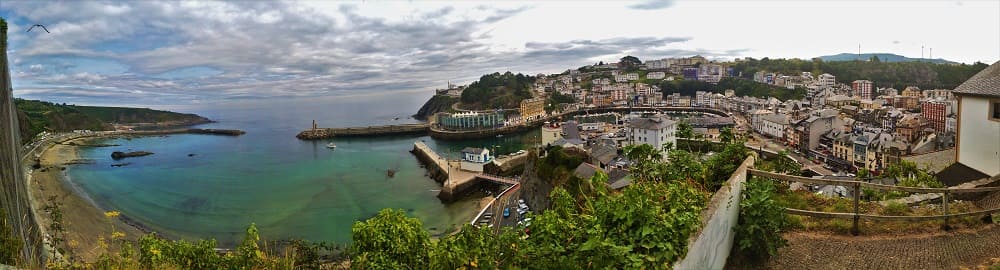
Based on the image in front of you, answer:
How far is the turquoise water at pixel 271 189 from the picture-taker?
15039 millimetres

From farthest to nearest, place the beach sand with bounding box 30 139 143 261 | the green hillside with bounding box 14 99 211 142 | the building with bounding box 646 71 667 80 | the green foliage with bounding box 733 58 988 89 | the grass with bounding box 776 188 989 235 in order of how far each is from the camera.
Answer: the building with bounding box 646 71 667 80 → the green foliage with bounding box 733 58 988 89 → the green hillside with bounding box 14 99 211 142 → the beach sand with bounding box 30 139 143 261 → the grass with bounding box 776 188 989 235

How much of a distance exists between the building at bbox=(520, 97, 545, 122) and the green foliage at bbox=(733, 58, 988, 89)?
125ft

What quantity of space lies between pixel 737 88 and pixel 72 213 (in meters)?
64.2

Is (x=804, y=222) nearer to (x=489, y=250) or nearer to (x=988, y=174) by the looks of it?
(x=489, y=250)

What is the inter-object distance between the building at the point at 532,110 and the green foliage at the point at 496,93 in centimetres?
287

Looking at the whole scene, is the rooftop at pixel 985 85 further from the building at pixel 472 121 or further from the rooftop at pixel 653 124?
the building at pixel 472 121

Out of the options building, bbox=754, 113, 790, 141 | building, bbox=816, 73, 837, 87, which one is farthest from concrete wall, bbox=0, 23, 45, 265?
building, bbox=816, 73, 837, 87

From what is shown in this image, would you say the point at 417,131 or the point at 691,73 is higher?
the point at 691,73

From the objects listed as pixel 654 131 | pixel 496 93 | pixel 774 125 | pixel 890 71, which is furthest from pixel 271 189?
pixel 890 71

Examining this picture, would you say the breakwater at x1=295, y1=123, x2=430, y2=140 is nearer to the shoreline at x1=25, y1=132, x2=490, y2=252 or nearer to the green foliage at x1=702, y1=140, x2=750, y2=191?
the shoreline at x1=25, y1=132, x2=490, y2=252

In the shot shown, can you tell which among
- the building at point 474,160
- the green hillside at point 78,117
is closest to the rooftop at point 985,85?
the building at point 474,160

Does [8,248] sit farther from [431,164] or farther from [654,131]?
[654,131]

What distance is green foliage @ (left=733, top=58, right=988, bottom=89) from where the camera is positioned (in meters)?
52.1

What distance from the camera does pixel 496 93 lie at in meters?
63.0
